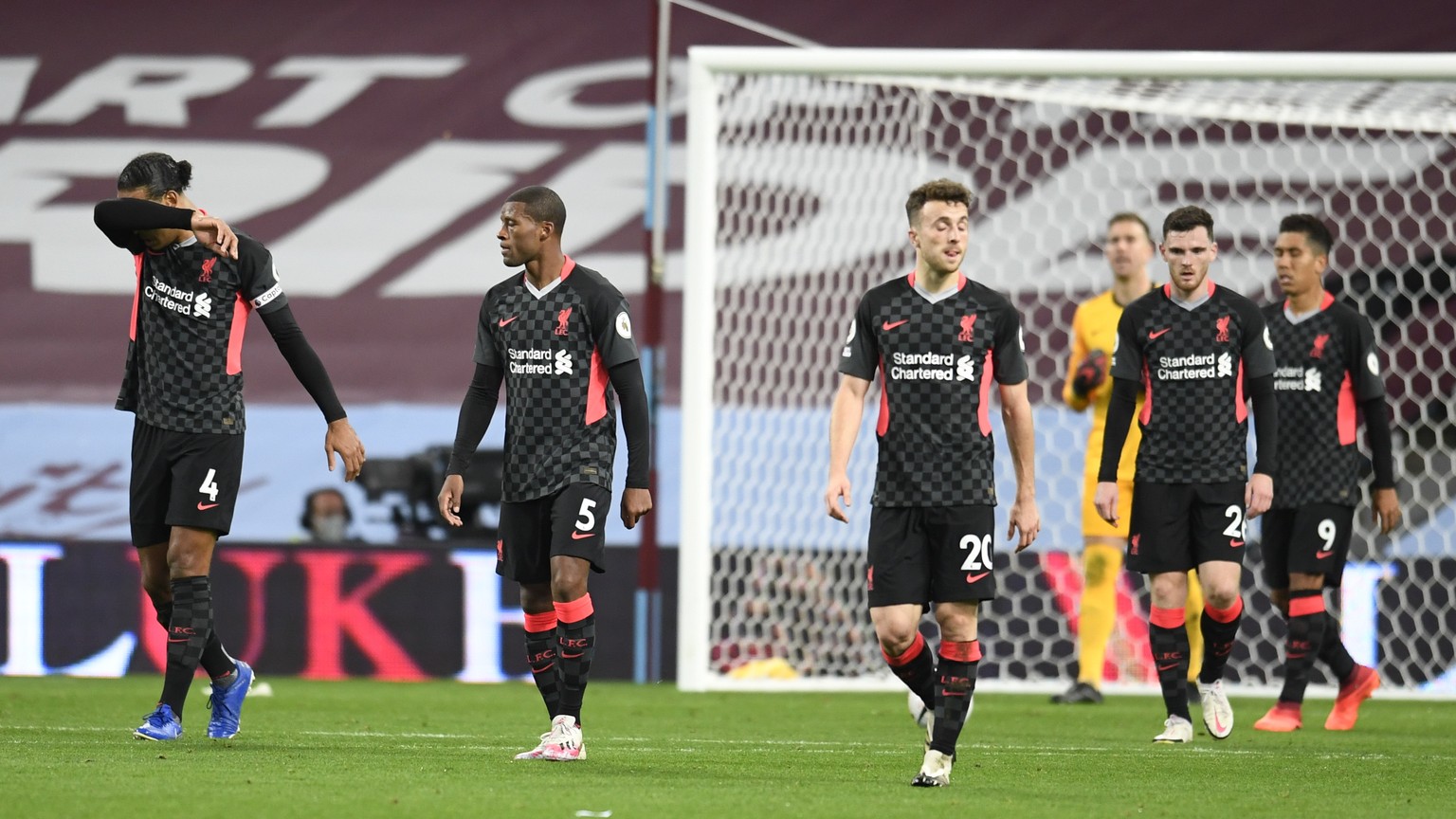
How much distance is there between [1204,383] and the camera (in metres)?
6.62

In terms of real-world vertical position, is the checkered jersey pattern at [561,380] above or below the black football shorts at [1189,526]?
above

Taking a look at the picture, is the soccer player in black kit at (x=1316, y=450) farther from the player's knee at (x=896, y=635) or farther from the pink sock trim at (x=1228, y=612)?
the player's knee at (x=896, y=635)

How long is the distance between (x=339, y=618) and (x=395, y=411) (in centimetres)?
309

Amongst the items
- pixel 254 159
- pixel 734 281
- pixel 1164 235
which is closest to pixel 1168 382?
pixel 1164 235

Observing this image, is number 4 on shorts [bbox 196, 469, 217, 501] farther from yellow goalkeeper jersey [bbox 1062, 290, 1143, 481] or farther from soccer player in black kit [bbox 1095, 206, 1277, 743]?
yellow goalkeeper jersey [bbox 1062, 290, 1143, 481]

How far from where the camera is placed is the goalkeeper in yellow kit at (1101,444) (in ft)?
27.3

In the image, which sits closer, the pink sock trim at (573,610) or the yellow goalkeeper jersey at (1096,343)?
the pink sock trim at (573,610)

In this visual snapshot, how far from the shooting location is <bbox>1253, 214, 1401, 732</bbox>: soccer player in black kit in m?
7.45

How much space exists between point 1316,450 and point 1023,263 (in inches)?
A: 199

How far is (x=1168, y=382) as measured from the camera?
21.9ft

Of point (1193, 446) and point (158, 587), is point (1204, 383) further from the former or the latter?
point (158, 587)

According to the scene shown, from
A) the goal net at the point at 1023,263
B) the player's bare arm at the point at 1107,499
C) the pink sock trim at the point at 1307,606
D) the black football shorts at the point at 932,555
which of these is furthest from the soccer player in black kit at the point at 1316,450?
the black football shorts at the point at 932,555

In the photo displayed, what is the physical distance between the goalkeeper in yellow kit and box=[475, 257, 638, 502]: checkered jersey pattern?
3354 millimetres

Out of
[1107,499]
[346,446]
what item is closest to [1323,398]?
[1107,499]
